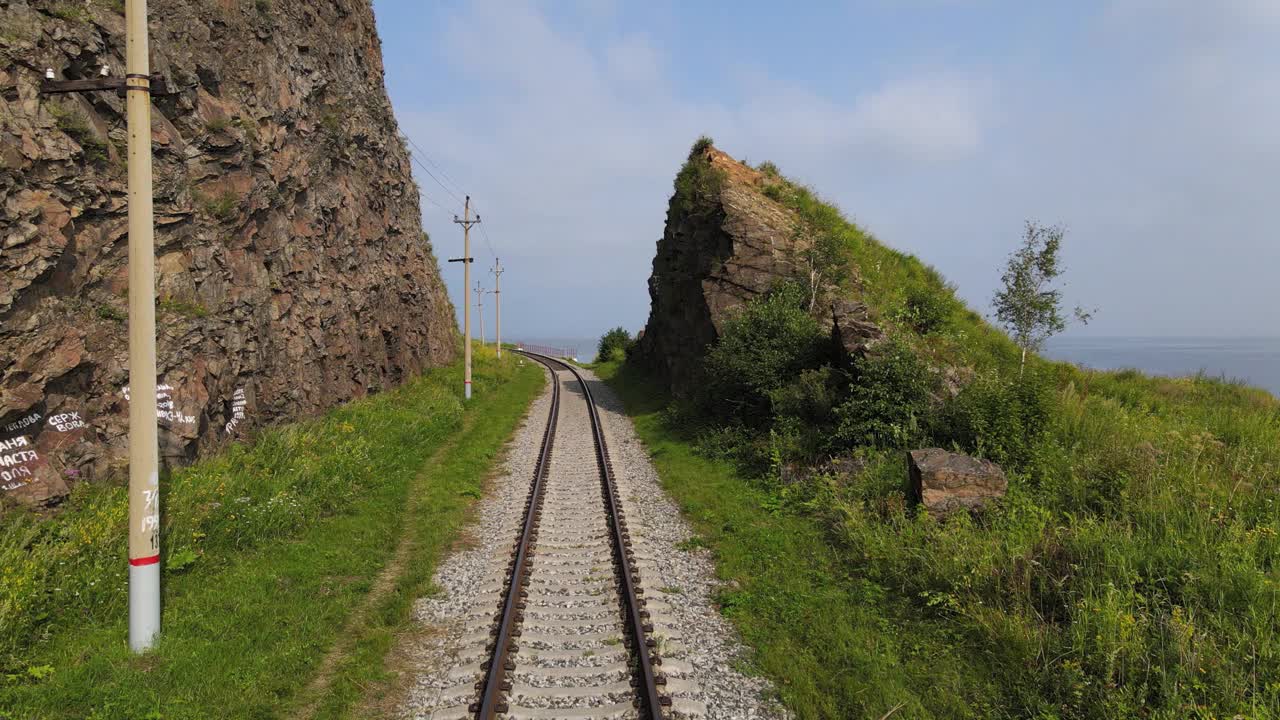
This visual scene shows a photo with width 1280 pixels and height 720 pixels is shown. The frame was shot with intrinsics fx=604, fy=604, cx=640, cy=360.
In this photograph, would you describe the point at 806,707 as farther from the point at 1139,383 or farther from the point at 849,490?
the point at 1139,383

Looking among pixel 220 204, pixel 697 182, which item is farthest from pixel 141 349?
pixel 697 182

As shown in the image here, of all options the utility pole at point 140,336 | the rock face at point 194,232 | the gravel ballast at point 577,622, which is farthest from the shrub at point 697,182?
the utility pole at point 140,336

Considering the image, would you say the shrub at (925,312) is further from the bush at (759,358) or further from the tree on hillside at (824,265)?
the bush at (759,358)

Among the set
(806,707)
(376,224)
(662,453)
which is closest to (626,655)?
(806,707)

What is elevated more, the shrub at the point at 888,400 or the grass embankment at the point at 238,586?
the shrub at the point at 888,400

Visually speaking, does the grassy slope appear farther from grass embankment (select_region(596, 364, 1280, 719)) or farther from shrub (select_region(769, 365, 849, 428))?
shrub (select_region(769, 365, 849, 428))

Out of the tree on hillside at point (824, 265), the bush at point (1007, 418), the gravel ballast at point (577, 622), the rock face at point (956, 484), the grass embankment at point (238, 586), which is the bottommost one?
the gravel ballast at point (577, 622)

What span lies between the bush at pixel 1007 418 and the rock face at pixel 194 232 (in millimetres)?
14271

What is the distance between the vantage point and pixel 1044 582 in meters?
7.04

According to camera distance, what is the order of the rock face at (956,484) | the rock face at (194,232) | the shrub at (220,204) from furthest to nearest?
the shrub at (220,204)
the rock face at (956,484)
the rock face at (194,232)

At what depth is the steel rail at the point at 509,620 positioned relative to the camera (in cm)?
560

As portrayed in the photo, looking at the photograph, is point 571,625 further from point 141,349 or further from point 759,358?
point 759,358

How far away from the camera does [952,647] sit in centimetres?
644

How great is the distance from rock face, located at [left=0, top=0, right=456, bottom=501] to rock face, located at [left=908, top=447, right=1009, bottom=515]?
41.0ft
